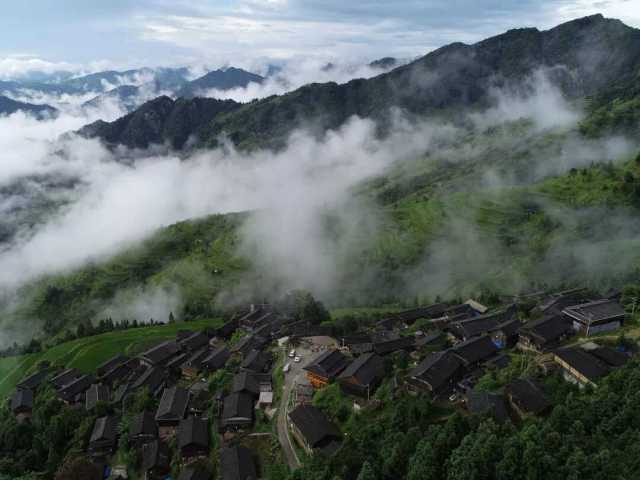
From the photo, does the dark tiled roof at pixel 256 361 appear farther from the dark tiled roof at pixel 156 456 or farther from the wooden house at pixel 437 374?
the wooden house at pixel 437 374

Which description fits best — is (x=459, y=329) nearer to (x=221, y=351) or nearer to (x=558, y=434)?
(x=558, y=434)

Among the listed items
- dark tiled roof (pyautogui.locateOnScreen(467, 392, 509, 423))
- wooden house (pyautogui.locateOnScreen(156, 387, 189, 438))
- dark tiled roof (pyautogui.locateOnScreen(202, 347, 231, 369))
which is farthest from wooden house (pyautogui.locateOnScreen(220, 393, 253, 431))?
dark tiled roof (pyautogui.locateOnScreen(467, 392, 509, 423))

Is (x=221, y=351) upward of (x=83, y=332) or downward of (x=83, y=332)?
upward

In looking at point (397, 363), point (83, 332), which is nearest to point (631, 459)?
point (397, 363)

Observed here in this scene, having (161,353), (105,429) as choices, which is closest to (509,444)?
(105,429)

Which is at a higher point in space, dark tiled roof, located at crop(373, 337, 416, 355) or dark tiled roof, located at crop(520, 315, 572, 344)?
dark tiled roof, located at crop(520, 315, 572, 344)

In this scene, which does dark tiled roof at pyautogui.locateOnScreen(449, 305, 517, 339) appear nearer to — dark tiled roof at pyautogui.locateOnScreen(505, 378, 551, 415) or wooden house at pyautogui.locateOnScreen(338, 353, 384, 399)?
wooden house at pyautogui.locateOnScreen(338, 353, 384, 399)

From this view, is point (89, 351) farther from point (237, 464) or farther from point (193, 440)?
point (237, 464)
